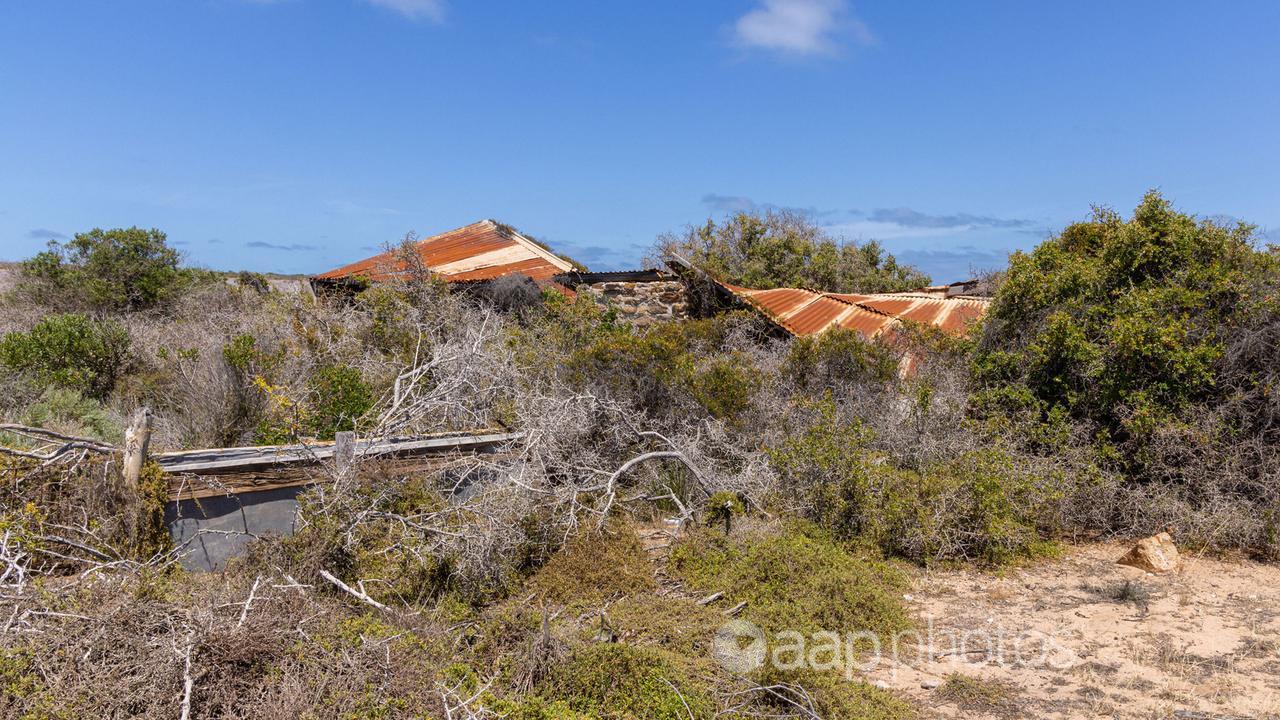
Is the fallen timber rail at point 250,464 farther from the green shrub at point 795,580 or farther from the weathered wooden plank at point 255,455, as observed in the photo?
the green shrub at point 795,580

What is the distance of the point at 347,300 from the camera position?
1191cm

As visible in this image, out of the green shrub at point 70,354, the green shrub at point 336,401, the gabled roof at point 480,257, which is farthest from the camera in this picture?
the gabled roof at point 480,257

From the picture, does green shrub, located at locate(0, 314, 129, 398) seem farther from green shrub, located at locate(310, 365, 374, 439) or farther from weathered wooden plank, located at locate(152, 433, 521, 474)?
weathered wooden plank, located at locate(152, 433, 521, 474)

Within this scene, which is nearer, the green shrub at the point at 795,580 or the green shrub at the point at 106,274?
the green shrub at the point at 795,580

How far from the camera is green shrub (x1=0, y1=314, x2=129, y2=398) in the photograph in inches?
375

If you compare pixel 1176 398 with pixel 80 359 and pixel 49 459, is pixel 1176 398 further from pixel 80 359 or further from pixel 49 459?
pixel 80 359

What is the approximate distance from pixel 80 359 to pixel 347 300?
3419 millimetres

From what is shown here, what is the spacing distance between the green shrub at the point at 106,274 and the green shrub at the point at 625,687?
15.3m

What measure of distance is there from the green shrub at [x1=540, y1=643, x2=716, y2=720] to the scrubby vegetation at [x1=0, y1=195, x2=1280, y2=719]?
15 mm

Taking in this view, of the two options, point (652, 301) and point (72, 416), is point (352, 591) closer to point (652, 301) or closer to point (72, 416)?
point (72, 416)

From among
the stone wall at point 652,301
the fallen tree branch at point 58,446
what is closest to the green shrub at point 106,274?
the stone wall at point 652,301

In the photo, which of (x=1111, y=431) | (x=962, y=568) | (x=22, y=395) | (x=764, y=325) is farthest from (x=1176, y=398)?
(x=22, y=395)

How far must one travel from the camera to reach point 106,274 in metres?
16.4

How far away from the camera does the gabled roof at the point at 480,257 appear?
14914 mm
